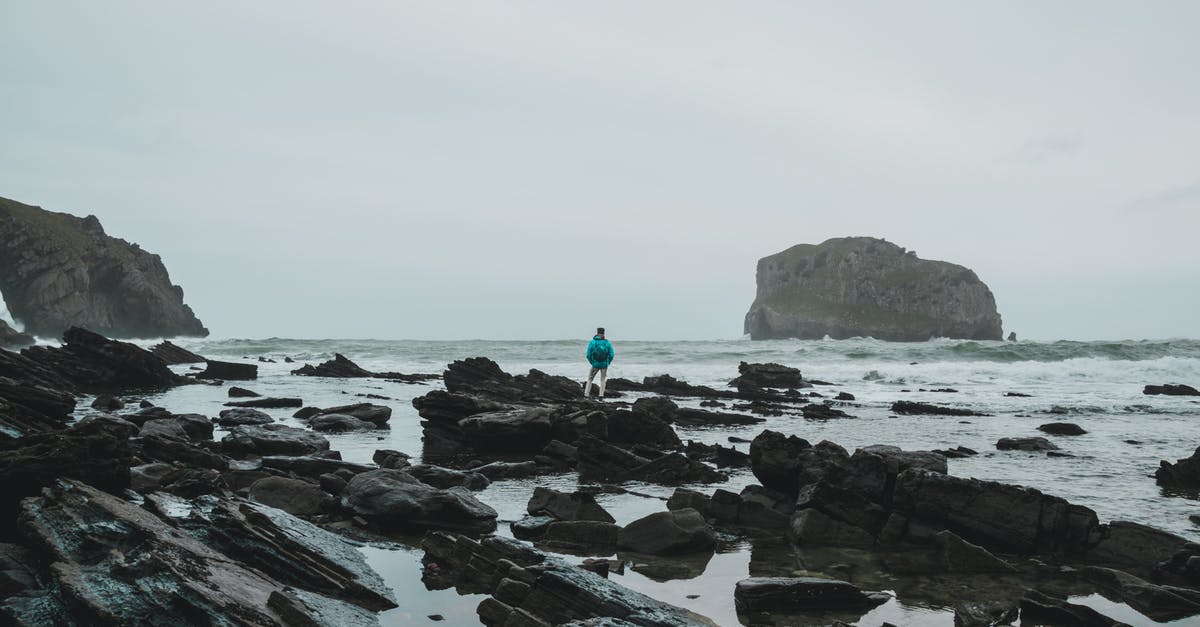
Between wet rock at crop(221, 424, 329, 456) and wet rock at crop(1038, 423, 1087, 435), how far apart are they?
21899 mm

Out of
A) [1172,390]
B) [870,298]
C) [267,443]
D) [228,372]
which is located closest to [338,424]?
[267,443]

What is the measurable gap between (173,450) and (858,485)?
1208cm

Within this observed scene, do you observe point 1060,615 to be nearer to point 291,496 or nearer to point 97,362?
point 291,496

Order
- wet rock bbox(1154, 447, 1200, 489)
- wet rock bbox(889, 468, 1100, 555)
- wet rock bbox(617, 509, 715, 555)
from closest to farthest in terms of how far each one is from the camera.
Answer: wet rock bbox(617, 509, 715, 555)
wet rock bbox(889, 468, 1100, 555)
wet rock bbox(1154, 447, 1200, 489)

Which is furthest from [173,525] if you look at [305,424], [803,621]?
[305,424]

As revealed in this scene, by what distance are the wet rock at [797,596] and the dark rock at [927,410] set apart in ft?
80.2

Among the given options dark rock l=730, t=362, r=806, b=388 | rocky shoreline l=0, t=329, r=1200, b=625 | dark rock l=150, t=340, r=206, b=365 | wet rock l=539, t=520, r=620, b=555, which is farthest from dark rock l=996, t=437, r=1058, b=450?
dark rock l=150, t=340, r=206, b=365

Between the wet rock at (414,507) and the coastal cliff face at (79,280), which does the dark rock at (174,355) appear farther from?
the wet rock at (414,507)

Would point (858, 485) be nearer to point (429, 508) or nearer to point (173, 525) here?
point (429, 508)

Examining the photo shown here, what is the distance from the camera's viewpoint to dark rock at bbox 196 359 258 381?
42219 mm

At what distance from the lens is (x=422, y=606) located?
7324 millimetres

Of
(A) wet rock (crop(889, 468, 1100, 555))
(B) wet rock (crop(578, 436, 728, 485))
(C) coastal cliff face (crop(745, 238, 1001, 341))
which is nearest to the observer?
(A) wet rock (crop(889, 468, 1100, 555))

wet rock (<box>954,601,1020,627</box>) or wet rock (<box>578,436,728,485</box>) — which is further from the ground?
wet rock (<box>954,601,1020,627</box>)

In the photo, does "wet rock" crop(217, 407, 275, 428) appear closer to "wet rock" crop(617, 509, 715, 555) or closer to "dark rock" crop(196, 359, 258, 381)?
"wet rock" crop(617, 509, 715, 555)
